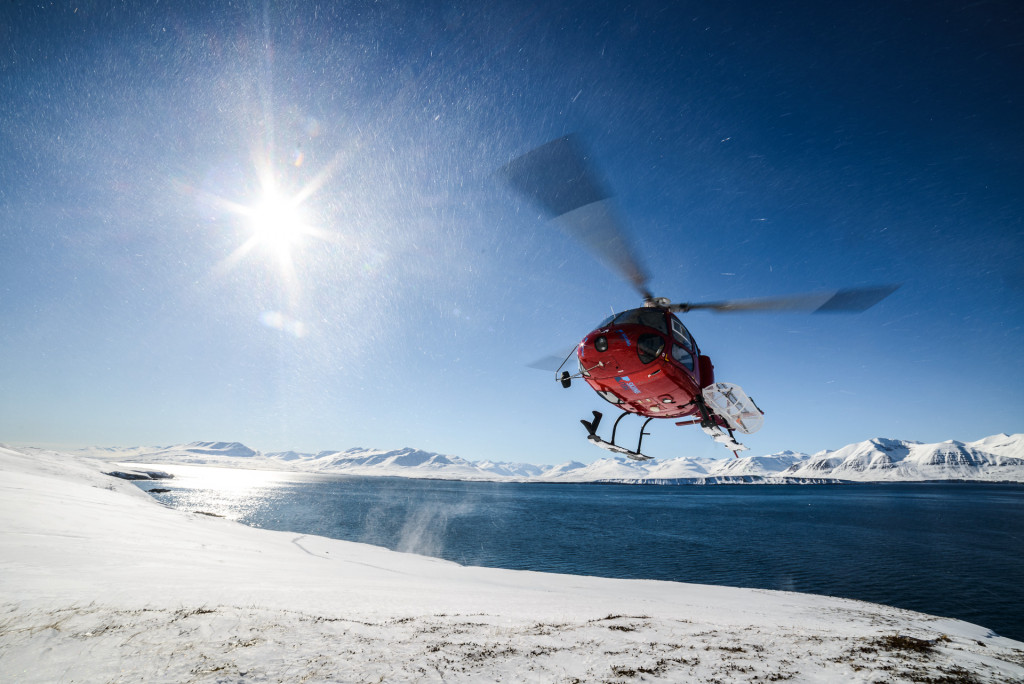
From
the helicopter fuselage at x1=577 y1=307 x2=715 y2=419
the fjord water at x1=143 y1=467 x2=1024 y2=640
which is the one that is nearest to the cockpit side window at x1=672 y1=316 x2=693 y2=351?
the helicopter fuselage at x1=577 y1=307 x2=715 y2=419

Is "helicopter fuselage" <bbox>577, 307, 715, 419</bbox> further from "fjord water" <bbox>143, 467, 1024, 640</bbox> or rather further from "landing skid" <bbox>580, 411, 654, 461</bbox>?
"fjord water" <bbox>143, 467, 1024, 640</bbox>

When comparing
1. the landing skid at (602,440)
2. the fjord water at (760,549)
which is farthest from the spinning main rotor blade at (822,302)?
the fjord water at (760,549)

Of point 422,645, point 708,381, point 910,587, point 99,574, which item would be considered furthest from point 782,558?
point 99,574

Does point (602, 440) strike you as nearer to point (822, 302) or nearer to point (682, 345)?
point (682, 345)

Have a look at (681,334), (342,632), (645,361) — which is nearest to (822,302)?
(681,334)

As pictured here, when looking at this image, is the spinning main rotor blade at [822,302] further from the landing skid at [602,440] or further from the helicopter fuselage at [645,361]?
the landing skid at [602,440]

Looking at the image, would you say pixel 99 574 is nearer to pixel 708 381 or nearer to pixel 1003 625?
pixel 708 381
